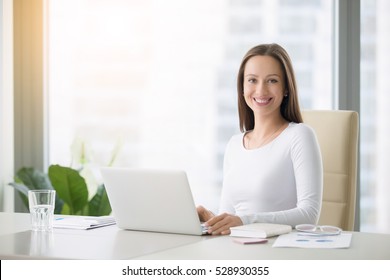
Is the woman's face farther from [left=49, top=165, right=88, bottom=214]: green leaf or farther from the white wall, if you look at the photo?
the white wall

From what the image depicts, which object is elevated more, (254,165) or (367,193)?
(254,165)

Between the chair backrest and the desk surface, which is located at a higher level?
the chair backrest

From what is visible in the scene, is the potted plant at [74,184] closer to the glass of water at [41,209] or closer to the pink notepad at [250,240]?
the glass of water at [41,209]

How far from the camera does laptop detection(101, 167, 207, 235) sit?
2.09 meters

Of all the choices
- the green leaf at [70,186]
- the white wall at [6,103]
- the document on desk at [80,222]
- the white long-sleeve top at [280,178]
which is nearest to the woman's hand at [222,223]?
the white long-sleeve top at [280,178]

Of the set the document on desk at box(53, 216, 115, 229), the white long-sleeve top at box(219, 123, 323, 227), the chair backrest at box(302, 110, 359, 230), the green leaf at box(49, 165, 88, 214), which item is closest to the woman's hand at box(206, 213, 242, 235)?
the white long-sleeve top at box(219, 123, 323, 227)

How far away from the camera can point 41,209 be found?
2.25m

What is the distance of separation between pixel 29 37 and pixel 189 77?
3.83 feet

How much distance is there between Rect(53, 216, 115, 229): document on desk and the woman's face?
2.27 ft

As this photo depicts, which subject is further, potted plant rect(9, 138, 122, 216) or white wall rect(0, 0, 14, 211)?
white wall rect(0, 0, 14, 211)

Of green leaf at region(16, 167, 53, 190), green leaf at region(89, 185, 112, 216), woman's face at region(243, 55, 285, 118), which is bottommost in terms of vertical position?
green leaf at region(89, 185, 112, 216)

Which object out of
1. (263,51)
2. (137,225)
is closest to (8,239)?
(137,225)
